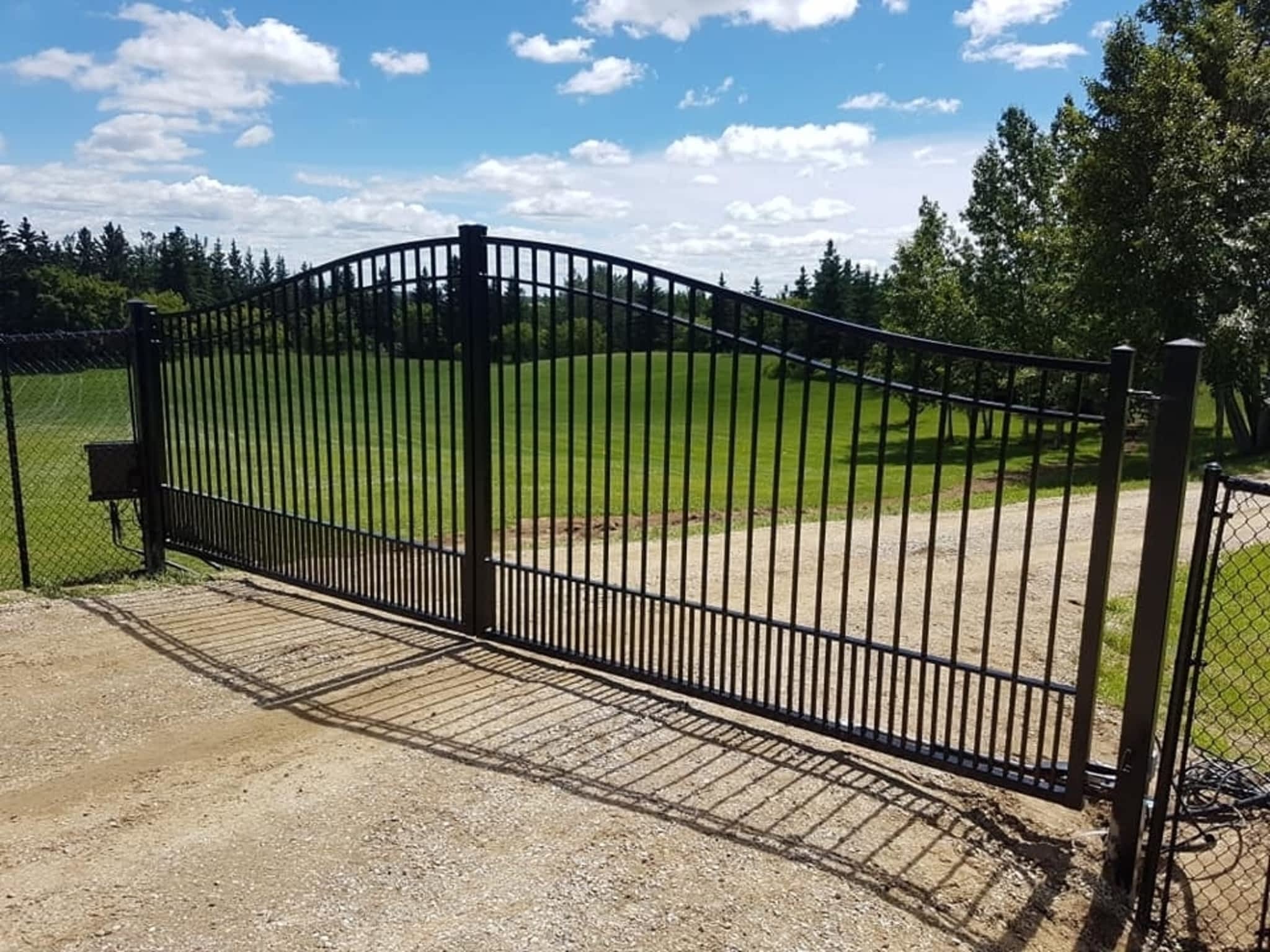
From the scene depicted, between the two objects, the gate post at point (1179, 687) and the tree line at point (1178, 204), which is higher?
the tree line at point (1178, 204)

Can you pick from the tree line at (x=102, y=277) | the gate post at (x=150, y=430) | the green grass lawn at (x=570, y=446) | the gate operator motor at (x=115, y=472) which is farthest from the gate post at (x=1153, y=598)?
the tree line at (x=102, y=277)

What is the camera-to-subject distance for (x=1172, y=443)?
3.00 meters

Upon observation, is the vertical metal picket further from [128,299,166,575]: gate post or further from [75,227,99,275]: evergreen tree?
[75,227,99,275]: evergreen tree

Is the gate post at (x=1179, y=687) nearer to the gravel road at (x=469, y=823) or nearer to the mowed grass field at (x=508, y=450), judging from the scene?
the gravel road at (x=469, y=823)

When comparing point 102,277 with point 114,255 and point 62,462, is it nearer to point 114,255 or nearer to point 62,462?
point 114,255

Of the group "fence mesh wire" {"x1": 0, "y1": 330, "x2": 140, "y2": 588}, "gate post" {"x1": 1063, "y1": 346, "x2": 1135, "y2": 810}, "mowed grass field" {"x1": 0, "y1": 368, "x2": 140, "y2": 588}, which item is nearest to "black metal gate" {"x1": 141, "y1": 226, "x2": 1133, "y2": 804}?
"gate post" {"x1": 1063, "y1": 346, "x2": 1135, "y2": 810}

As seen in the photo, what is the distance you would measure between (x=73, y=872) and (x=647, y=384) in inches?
116

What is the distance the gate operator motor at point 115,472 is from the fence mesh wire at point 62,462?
0.28 m

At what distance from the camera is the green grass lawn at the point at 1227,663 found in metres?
4.66

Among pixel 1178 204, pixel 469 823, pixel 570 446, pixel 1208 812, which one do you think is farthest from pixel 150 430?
pixel 1178 204

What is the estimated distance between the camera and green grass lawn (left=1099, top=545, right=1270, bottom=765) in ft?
15.3

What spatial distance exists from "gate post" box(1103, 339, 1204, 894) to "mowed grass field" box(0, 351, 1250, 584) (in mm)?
410

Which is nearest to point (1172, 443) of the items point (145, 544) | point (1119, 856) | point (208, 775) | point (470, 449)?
point (1119, 856)

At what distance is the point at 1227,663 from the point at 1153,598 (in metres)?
3.46
